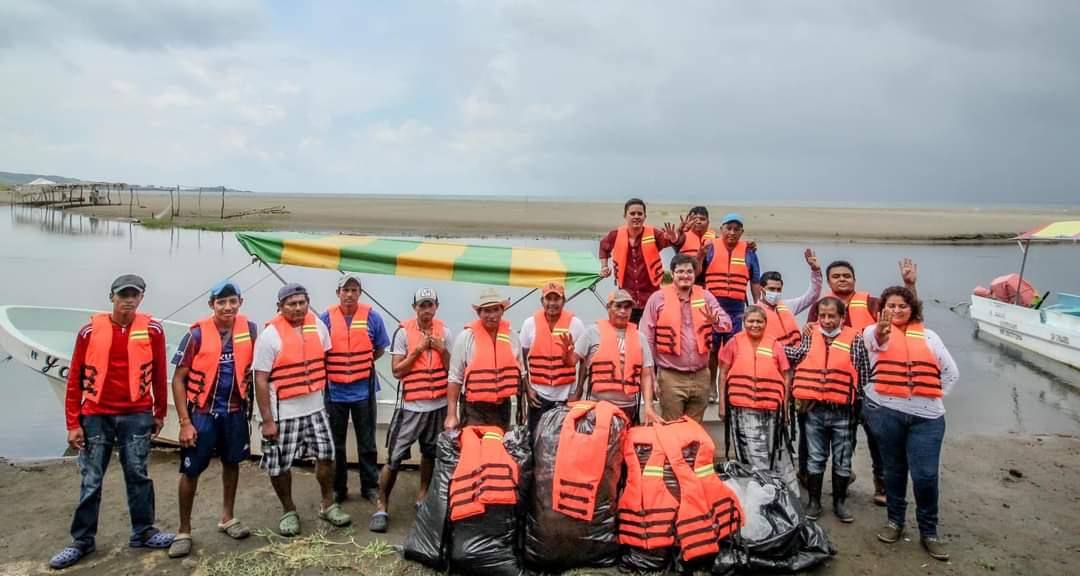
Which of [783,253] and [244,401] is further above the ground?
A: [783,253]

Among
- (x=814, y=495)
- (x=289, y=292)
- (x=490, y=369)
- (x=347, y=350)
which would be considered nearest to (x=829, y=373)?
(x=814, y=495)

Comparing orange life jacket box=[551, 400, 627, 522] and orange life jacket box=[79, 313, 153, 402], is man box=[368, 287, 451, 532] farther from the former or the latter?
orange life jacket box=[79, 313, 153, 402]

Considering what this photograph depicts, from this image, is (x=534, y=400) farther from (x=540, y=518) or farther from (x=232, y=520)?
(x=232, y=520)

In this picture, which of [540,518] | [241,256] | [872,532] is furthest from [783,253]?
[540,518]

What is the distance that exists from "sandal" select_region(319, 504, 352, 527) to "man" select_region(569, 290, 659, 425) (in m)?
2.15

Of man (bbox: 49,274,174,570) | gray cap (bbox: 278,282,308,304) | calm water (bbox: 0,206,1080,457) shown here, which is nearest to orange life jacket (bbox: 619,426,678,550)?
gray cap (bbox: 278,282,308,304)

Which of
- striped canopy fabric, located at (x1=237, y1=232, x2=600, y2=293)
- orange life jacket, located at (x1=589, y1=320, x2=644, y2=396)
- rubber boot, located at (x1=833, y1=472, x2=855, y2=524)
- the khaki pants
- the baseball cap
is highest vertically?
striped canopy fabric, located at (x1=237, y1=232, x2=600, y2=293)

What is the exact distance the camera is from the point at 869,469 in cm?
663

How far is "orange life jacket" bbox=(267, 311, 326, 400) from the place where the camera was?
175 inches

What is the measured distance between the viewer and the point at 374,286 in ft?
57.3

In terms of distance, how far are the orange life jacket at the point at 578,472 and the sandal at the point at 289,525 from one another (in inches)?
82.2

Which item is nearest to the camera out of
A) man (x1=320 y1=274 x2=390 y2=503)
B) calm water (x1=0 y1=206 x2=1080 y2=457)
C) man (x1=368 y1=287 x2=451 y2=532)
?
man (x1=368 y1=287 x2=451 y2=532)

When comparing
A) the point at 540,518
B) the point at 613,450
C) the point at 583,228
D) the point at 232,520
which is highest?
the point at 583,228

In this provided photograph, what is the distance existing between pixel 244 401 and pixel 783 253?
2771 centimetres
